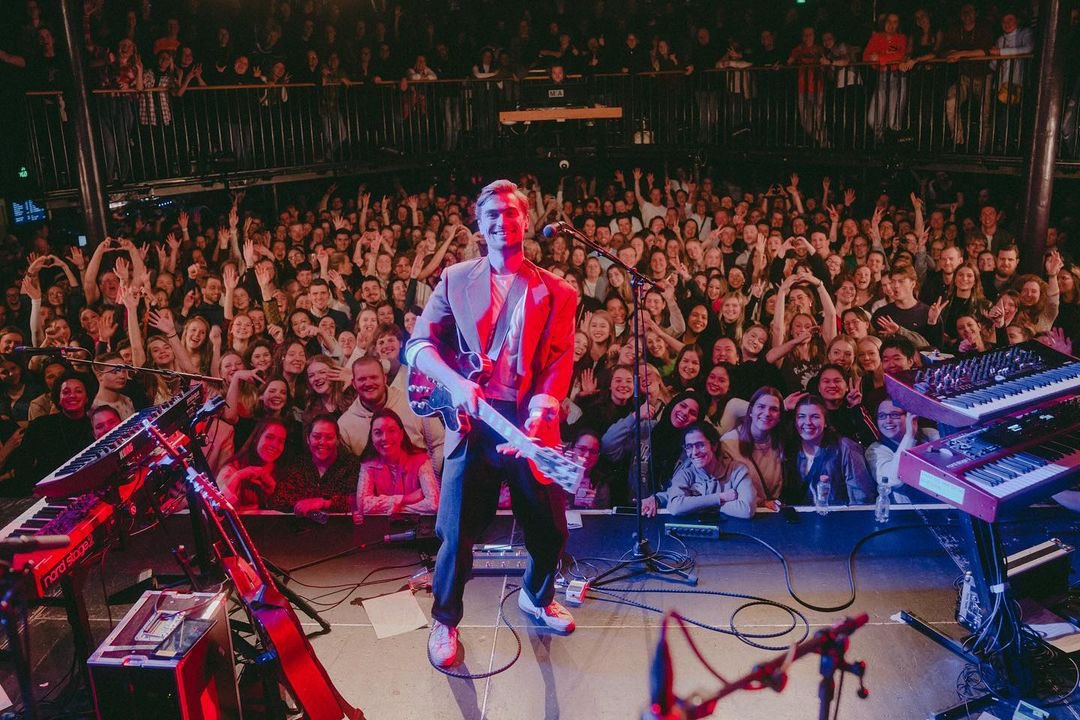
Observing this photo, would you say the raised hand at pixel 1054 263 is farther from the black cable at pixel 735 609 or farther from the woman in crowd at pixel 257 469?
the woman in crowd at pixel 257 469

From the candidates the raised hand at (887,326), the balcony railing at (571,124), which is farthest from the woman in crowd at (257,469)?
the raised hand at (887,326)

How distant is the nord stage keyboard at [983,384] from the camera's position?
Answer: 297cm

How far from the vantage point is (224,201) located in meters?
8.97

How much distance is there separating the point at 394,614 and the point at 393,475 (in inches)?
43.8

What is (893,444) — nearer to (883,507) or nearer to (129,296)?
(883,507)

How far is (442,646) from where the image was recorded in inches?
120

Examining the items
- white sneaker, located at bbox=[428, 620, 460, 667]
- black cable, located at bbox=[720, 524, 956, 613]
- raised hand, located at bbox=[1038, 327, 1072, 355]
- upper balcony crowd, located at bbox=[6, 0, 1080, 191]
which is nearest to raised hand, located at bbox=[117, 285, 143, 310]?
upper balcony crowd, located at bbox=[6, 0, 1080, 191]

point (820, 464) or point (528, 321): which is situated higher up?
point (528, 321)

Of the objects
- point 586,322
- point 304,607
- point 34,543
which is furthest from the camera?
point 586,322

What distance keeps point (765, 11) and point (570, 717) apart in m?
8.89

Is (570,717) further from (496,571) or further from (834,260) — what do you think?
(834,260)

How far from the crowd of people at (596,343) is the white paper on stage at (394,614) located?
0.83m

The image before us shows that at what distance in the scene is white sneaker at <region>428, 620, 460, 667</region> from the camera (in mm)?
3037

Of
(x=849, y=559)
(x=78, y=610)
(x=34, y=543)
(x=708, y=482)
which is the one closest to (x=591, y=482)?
(x=708, y=482)
